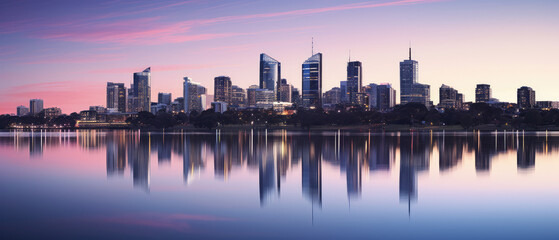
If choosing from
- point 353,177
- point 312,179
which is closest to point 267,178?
point 312,179

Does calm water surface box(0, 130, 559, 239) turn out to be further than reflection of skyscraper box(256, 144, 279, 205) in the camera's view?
No

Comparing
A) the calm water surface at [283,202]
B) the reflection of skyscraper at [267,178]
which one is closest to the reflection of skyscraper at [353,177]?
the calm water surface at [283,202]

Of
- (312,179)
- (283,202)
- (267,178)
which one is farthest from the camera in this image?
(267,178)

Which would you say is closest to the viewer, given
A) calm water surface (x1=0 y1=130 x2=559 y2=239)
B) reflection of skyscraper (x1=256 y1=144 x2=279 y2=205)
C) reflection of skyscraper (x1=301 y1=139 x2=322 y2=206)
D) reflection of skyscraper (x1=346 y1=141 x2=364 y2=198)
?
calm water surface (x1=0 y1=130 x2=559 y2=239)

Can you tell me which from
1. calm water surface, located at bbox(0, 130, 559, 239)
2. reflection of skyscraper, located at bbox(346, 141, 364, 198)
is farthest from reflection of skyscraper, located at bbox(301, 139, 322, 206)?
reflection of skyscraper, located at bbox(346, 141, 364, 198)

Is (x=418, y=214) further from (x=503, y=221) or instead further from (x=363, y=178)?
(x=363, y=178)

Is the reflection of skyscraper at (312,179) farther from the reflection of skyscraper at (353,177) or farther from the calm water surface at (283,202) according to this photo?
the reflection of skyscraper at (353,177)

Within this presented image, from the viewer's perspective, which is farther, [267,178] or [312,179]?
[267,178]

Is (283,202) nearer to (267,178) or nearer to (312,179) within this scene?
(312,179)

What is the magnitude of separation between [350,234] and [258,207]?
185 inches

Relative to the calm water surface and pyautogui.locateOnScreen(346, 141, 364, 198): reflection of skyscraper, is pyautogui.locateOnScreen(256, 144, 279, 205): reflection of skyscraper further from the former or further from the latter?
pyautogui.locateOnScreen(346, 141, 364, 198): reflection of skyscraper

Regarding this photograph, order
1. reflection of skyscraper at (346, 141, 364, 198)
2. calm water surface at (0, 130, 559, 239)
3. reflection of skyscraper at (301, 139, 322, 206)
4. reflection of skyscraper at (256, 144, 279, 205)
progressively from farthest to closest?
reflection of skyscraper at (346, 141, 364, 198)
reflection of skyscraper at (256, 144, 279, 205)
reflection of skyscraper at (301, 139, 322, 206)
calm water surface at (0, 130, 559, 239)

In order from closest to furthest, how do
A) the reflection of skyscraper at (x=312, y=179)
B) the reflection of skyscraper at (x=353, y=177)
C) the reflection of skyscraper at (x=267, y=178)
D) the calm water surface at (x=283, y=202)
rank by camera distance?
→ the calm water surface at (x=283, y=202) → the reflection of skyscraper at (x=312, y=179) → the reflection of skyscraper at (x=267, y=178) → the reflection of skyscraper at (x=353, y=177)

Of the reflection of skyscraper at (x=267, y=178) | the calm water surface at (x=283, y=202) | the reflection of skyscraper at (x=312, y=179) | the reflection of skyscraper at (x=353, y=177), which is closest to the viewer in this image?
the calm water surface at (x=283, y=202)
